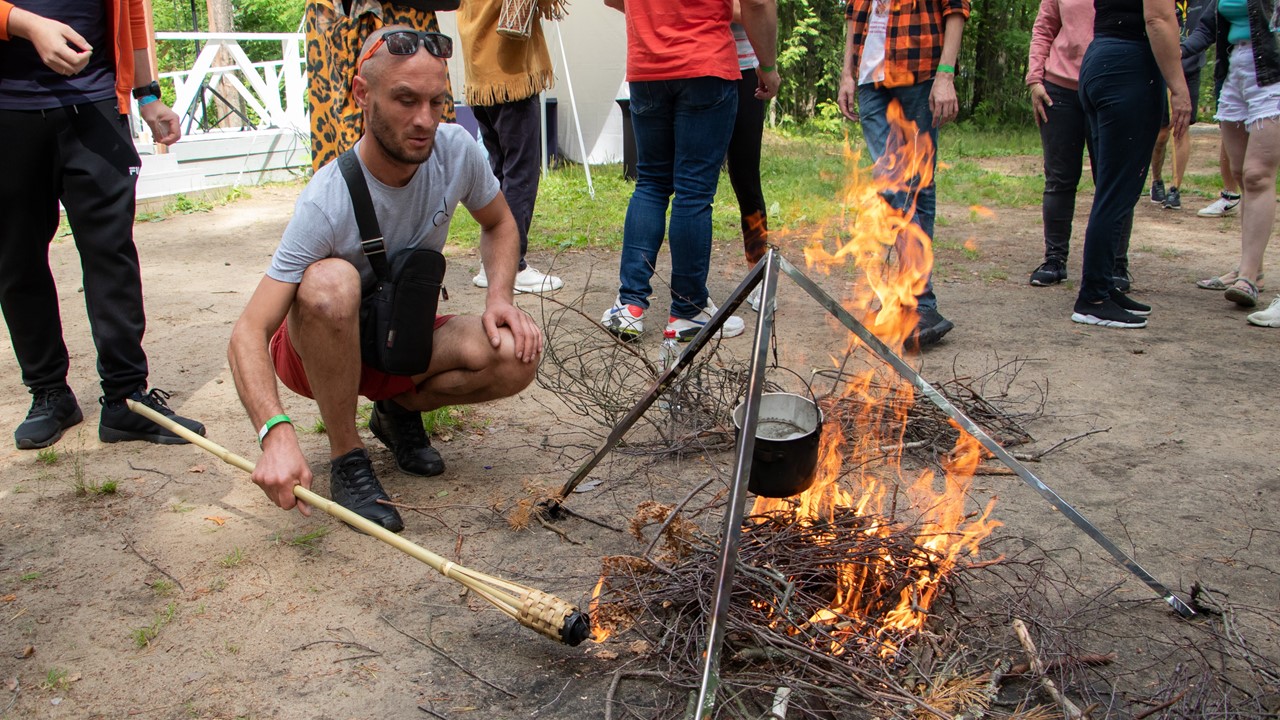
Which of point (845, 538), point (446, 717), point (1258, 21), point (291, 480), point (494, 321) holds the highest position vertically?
point (1258, 21)

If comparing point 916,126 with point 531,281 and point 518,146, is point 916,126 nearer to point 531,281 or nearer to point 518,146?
point 518,146

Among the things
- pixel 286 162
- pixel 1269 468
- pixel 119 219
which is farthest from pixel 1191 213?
pixel 286 162

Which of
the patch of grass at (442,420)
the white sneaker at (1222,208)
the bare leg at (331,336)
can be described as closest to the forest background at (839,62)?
the white sneaker at (1222,208)

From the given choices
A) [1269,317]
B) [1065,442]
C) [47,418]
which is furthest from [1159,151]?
[47,418]

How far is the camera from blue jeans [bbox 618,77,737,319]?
4.54 m

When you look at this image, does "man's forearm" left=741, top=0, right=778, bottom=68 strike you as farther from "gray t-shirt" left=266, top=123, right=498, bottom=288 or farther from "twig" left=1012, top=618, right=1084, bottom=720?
"twig" left=1012, top=618, right=1084, bottom=720

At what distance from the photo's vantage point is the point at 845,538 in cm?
252

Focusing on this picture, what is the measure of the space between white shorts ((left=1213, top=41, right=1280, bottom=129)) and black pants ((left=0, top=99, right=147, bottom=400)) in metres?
5.44

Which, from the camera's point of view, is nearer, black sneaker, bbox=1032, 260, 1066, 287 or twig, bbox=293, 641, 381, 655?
twig, bbox=293, 641, 381, 655

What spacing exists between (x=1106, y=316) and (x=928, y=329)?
116 centimetres

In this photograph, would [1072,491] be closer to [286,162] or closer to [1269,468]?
[1269,468]

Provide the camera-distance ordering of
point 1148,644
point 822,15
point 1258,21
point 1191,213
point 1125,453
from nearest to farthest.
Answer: point 1148,644 → point 1125,453 → point 1258,21 → point 1191,213 → point 822,15

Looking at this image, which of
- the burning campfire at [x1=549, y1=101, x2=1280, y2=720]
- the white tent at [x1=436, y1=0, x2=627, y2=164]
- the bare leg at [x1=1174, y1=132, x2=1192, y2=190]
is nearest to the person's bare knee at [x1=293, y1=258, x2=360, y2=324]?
the burning campfire at [x1=549, y1=101, x2=1280, y2=720]

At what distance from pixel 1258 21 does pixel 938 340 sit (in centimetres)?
233
